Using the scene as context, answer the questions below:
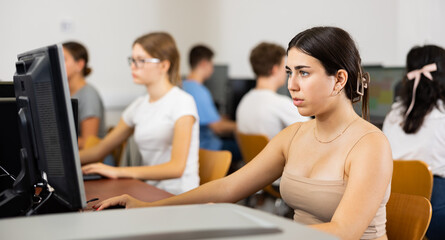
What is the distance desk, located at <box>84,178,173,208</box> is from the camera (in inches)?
74.8

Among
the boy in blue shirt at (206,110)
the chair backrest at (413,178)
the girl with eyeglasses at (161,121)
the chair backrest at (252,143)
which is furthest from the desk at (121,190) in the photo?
the boy in blue shirt at (206,110)

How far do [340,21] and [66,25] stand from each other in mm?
2463

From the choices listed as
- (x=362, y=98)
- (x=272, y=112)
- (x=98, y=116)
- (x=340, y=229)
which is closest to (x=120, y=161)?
(x=98, y=116)

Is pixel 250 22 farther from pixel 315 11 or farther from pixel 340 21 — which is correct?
pixel 340 21

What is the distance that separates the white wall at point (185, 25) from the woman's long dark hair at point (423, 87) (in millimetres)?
1185

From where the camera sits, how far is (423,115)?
8.21ft

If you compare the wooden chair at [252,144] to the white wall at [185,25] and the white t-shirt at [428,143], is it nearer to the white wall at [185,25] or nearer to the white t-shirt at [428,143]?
the white t-shirt at [428,143]

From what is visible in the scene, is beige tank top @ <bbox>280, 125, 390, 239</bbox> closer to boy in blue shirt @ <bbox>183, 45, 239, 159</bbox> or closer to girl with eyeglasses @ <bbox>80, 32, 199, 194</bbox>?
girl with eyeglasses @ <bbox>80, 32, 199, 194</bbox>

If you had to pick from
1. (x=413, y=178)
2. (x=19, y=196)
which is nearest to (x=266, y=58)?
(x=413, y=178)

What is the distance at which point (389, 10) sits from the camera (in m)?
3.92

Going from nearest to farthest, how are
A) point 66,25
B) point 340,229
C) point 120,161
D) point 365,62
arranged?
point 340,229 < point 120,161 < point 365,62 < point 66,25

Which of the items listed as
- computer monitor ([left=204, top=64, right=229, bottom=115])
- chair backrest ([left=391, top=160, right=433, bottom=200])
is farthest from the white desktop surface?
computer monitor ([left=204, top=64, right=229, bottom=115])

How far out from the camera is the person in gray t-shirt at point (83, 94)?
146 inches

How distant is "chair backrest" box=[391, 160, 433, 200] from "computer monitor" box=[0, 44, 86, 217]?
1234 millimetres
